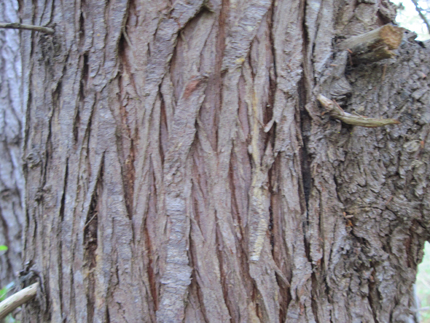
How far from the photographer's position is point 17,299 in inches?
42.0

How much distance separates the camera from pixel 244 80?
1.04 meters

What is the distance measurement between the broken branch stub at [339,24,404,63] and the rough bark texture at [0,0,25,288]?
237 centimetres

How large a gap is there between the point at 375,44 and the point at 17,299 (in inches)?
63.3

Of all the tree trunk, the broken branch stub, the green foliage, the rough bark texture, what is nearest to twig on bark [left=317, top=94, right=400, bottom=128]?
the tree trunk

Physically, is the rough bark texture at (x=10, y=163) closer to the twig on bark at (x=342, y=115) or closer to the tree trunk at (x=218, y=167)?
the tree trunk at (x=218, y=167)

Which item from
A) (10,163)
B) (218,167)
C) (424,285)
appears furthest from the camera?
(424,285)

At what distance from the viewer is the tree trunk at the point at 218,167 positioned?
1010 millimetres

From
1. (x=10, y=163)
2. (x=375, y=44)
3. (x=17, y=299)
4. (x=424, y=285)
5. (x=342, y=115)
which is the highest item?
(x=375, y=44)

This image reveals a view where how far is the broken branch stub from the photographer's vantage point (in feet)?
3.34

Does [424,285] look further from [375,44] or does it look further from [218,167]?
[218,167]

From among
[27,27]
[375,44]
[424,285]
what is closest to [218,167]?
[375,44]

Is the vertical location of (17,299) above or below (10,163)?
below

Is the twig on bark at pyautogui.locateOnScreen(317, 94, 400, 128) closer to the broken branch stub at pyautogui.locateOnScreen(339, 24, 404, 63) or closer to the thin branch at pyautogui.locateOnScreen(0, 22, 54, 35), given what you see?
the broken branch stub at pyautogui.locateOnScreen(339, 24, 404, 63)

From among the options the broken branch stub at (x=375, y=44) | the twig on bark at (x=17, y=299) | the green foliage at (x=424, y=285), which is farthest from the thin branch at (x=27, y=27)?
the green foliage at (x=424, y=285)
